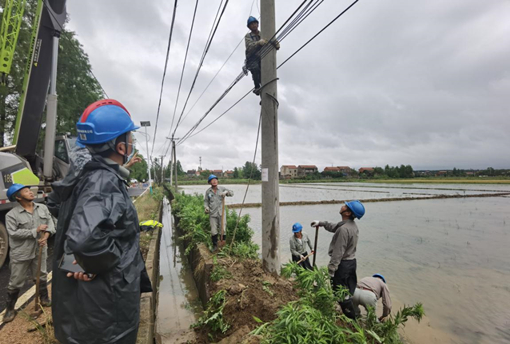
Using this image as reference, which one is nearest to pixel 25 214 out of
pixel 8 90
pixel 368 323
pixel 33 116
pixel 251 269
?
pixel 251 269

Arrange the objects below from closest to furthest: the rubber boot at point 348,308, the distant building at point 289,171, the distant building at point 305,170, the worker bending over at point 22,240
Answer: the worker bending over at point 22,240 → the rubber boot at point 348,308 → the distant building at point 289,171 → the distant building at point 305,170

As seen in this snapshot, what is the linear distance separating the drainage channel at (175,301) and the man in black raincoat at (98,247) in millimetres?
2346

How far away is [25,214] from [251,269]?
3.48 meters

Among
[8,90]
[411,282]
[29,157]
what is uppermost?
[8,90]

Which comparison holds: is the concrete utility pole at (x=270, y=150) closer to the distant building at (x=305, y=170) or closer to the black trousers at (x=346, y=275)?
the black trousers at (x=346, y=275)

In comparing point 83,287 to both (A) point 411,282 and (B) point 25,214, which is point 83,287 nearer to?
(B) point 25,214

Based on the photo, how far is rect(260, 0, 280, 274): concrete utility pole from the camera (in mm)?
4395

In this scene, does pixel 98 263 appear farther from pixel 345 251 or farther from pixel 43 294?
pixel 43 294

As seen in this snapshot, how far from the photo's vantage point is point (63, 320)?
1558mm

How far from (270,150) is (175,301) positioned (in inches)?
141

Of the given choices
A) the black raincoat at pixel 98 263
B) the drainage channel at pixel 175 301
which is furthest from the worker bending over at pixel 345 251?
the black raincoat at pixel 98 263

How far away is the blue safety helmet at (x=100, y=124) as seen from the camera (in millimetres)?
1659

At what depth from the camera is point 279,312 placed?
2553 mm

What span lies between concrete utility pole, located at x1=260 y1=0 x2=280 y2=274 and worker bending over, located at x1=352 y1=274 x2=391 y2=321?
4.23ft
